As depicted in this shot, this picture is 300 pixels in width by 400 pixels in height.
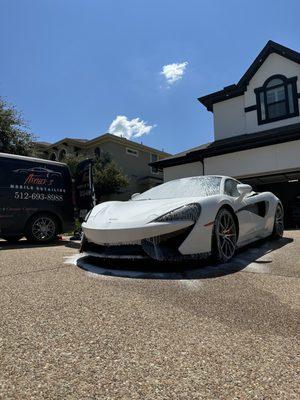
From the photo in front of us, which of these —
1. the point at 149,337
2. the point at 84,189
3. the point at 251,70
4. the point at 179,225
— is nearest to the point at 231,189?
the point at 179,225

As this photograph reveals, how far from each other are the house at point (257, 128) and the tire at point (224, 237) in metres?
9.02

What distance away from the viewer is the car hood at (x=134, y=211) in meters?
4.04

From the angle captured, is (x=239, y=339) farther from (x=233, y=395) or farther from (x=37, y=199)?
A: (x=37, y=199)

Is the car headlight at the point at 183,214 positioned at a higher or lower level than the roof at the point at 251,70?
lower

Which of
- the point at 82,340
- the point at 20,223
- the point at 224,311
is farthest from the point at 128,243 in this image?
the point at 20,223

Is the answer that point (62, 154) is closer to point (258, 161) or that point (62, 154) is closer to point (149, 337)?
point (258, 161)

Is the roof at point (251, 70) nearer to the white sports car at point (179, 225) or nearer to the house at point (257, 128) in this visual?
the house at point (257, 128)

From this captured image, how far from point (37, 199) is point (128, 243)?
4.76m

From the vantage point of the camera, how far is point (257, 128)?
51.3ft

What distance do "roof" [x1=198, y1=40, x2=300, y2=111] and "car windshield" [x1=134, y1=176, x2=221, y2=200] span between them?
40.0 ft

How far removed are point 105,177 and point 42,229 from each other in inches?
677

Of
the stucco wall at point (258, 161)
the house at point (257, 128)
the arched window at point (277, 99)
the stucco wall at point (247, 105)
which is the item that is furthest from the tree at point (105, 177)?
the arched window at point (277, 99)

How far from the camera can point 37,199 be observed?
8070 millimetres

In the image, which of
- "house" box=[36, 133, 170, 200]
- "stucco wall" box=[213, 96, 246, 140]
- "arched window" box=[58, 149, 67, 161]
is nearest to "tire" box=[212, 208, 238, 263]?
"stucco wall" box=[213, 96, 246, 140]
